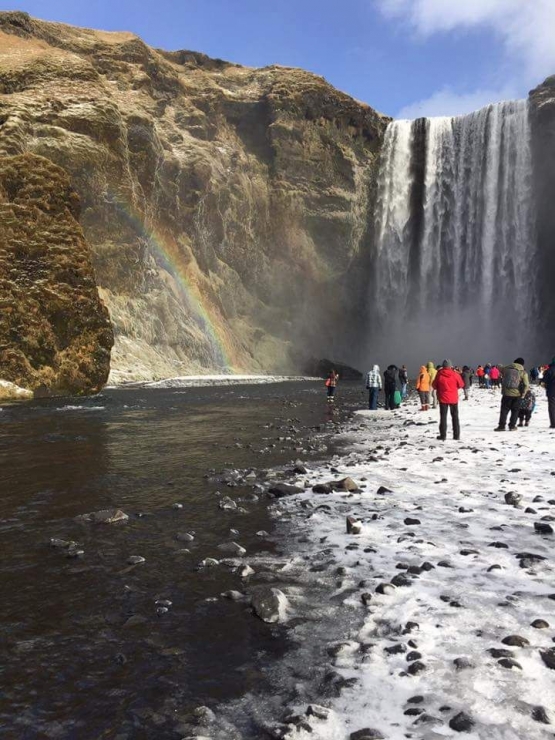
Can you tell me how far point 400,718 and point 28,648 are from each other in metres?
2.68

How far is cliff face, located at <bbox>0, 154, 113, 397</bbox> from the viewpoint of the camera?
2797 cm

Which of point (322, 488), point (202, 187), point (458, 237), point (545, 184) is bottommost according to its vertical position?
point (322, 488)

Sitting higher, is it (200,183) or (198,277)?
(200,183)

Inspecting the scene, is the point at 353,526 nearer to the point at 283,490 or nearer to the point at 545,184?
the point at 283,490

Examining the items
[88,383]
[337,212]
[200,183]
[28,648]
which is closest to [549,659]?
[28,648]

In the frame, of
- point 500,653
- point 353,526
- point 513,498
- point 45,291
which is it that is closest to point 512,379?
point 513,498

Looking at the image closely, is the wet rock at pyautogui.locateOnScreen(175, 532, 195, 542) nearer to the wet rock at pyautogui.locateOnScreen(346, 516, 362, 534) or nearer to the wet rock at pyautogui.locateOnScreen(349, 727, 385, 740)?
the wet rock at pyautogui.locateOnScreen(346, 516, 362, 534)

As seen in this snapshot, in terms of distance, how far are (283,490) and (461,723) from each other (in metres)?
5.39

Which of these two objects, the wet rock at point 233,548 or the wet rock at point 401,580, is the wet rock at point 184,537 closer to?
the wet rock at point 233,548

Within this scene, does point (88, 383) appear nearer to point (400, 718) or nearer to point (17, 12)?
point (400, 718)

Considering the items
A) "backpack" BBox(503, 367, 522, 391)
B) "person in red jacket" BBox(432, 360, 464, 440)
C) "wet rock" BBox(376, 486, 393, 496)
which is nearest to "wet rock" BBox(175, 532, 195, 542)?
"wet rock" BBox(376, 486, 393, 496)

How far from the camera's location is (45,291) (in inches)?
1149

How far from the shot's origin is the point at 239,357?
65.9 m

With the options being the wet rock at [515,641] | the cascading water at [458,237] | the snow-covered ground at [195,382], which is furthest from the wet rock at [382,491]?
the cascading water at [458,237]
